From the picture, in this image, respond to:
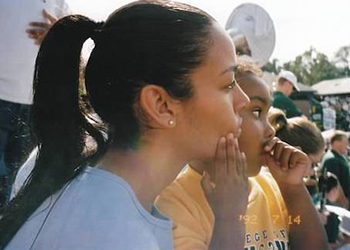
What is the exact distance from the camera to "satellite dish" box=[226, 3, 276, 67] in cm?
468

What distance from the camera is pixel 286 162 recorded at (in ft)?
5.46

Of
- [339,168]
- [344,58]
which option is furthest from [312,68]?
[339,168]

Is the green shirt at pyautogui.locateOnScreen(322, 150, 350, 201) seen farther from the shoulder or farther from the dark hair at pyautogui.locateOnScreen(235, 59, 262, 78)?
the shoulder

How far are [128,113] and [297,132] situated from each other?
1.47m

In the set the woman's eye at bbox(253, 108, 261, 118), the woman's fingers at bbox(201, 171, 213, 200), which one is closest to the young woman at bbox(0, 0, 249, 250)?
the woman's fingers at bbox(201, 171, 213, 200)

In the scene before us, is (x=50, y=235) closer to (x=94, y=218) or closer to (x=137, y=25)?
(x=94, y=218)

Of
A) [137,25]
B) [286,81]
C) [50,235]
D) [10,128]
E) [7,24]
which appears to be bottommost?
[286,81]

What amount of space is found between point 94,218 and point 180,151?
30cm

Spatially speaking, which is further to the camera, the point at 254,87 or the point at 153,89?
the point at 254,87

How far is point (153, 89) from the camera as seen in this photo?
3.54 feet

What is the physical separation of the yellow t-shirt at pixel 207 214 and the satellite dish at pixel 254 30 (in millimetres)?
2962

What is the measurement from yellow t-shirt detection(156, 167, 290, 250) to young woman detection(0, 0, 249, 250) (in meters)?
0.21

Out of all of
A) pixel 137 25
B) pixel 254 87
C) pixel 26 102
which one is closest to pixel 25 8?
pixel 26 102

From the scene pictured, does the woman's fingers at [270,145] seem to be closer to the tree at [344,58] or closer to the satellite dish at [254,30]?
the satellite dish at [254,30]
